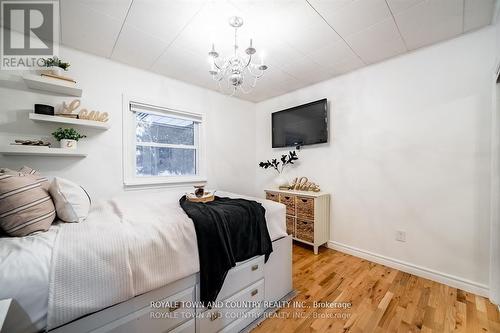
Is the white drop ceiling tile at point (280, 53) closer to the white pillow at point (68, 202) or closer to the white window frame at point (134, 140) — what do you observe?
the white window frame at point (134, 140)

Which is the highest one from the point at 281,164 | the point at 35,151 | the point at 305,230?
the point at 35,151

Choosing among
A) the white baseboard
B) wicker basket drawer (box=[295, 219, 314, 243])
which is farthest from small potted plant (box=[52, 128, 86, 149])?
the white baseboard

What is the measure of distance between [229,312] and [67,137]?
2.19 metres

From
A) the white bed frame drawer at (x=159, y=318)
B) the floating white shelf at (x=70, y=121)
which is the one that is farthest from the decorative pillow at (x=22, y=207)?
the floating white shelf at (x=70, y=121)

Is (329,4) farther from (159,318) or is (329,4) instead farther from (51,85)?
(51,85)

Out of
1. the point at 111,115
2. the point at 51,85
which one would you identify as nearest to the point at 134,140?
the point at 111,115

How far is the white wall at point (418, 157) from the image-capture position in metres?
1.81

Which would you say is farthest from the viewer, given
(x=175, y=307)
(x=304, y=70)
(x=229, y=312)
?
(x=304, y=70)

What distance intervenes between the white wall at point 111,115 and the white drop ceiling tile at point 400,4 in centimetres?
243

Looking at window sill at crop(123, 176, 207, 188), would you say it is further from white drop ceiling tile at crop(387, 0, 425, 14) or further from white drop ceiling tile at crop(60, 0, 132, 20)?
white drop ceiling tile at crop(387, 0, 425, 14)

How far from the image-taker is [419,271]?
82.5 inches

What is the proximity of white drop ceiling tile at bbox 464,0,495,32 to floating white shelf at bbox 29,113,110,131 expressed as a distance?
3.43 metres

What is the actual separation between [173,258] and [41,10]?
7.54 ft

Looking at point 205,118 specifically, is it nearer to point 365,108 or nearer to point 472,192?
point 365,108
